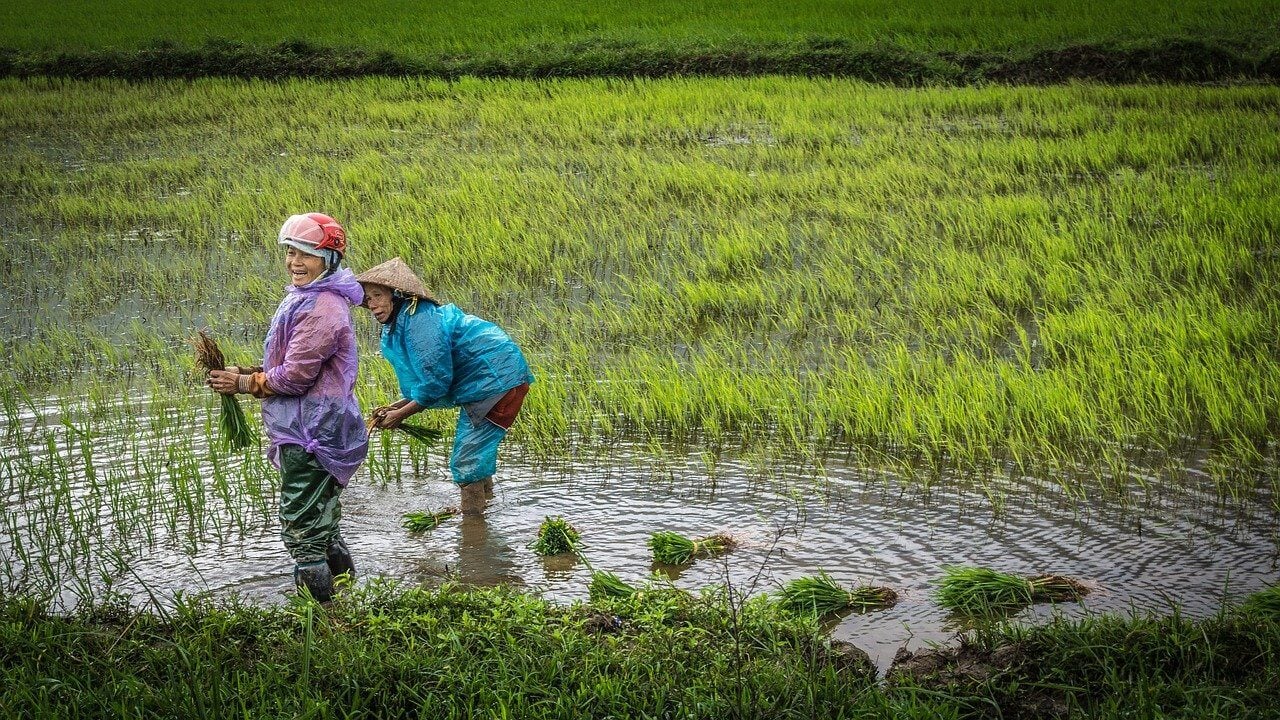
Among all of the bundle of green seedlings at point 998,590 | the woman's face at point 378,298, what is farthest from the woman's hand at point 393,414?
the bundle of green seedlings at point 998,590

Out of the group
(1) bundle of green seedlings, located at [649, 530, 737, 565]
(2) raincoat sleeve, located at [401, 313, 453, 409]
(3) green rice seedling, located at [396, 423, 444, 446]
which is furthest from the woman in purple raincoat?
(1) bundle of green seedlings, located at [649, 530, 737, 565]

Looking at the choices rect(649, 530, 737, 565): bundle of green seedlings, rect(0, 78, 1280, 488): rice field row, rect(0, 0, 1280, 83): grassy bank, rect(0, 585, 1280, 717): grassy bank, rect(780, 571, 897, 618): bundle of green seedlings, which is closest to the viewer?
rect(0, 585, 1280, 717): grassy bank

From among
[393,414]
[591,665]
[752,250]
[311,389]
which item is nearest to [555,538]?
[393,414]

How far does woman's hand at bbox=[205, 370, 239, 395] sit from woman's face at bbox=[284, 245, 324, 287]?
1.08ft

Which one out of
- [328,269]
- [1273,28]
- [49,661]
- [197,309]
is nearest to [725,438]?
[328,269]

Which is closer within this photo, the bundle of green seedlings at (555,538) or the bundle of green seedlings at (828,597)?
the bundle of green seedlings at (828,597)

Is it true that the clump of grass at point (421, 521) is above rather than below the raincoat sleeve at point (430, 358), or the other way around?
below

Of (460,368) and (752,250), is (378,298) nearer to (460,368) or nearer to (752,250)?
(460,368)

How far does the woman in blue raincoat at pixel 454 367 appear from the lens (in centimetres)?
388

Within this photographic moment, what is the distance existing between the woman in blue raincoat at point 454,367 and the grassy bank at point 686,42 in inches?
420

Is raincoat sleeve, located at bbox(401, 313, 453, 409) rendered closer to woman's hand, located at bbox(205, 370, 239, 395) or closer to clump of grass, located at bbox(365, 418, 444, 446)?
clump of grass, located at bbox(365, 418, 444, 446)

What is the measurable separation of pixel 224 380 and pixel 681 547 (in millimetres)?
1521

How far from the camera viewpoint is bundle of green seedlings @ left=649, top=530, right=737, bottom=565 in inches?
146

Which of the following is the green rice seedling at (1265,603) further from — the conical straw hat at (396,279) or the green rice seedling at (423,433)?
the green rice seedling at (423,433)
